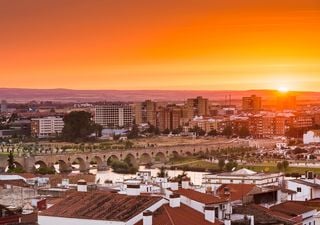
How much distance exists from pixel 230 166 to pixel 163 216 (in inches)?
1266

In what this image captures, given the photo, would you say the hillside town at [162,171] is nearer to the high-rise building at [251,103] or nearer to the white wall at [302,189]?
the white wall at [302,189]

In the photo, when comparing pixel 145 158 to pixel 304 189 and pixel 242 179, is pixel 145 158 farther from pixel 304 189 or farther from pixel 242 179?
pixel 304 189

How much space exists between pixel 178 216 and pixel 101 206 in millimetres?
1006

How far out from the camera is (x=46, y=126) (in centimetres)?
9375

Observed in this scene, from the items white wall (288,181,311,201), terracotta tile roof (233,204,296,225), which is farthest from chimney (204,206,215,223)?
white wall (288,181,311,201)

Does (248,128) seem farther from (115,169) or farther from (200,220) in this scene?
(200,220)

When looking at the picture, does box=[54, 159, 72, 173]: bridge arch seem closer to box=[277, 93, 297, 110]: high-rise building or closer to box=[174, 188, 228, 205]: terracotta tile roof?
box=[174, 188, 228, 205]: terracotta tile roof

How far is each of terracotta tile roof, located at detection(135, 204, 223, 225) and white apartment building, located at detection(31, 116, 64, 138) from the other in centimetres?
8011

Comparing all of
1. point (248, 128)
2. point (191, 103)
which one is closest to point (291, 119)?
point (248, 128)

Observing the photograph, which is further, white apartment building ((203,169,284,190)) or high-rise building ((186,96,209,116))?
high-rise building ((186,96,209,116))

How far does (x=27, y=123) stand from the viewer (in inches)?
3706

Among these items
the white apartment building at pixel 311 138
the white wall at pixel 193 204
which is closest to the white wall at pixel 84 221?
the white wall at pixel 193 204

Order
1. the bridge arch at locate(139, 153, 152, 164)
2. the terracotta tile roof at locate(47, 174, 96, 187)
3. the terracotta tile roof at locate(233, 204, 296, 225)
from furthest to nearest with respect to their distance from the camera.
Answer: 1. the bridge arch at locate(139, 153, 152, 164)
2. the terracotta tile roof at locate(47, 174, 96, 187)
3. the terracotta tile roof at locate(233, 204, 296, 225)

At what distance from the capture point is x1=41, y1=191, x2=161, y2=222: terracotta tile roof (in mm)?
10633
